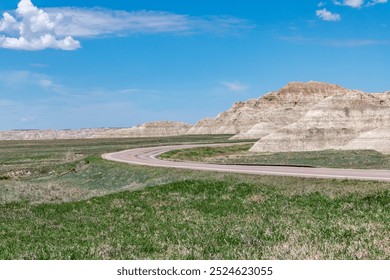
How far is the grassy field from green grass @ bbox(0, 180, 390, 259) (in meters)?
0.04

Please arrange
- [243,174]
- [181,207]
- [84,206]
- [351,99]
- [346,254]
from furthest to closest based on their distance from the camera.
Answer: [351,99] → [243,174] → [84,206] → [181,207] → [346,254]

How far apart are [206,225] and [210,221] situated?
1.27 metres

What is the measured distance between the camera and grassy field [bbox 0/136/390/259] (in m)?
15.8

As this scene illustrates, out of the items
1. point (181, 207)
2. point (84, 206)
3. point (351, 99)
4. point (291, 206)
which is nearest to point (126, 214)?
point (181, 207)

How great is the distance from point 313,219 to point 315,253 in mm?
7419

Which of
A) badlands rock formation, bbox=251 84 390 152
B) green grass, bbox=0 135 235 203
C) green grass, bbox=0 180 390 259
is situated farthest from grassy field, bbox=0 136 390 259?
badlands rock formation, bbox=251 84 390 152

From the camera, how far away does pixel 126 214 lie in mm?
26922

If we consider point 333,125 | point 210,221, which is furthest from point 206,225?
point 333,125

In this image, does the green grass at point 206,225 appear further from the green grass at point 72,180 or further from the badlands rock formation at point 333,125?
the badlands rock formation at point 333,125

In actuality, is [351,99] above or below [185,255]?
above

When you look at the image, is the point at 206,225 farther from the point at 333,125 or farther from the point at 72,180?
the point at 333,125

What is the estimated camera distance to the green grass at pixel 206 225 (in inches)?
614

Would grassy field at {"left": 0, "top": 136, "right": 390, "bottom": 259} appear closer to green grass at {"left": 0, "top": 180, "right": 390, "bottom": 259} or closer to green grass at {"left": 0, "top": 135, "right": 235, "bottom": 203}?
green grass at {"left": 0, "top": 180, "right": 390, "bottom": 259}
